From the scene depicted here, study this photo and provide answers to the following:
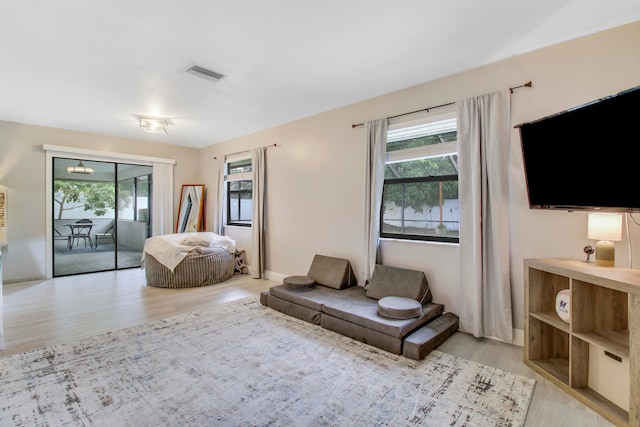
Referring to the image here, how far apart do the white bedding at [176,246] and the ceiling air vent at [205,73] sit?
273 centimetres

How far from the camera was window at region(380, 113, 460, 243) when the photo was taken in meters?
3.13

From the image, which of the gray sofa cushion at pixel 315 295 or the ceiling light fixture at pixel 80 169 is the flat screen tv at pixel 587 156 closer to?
the gray sofa cushion at pixel 315 295

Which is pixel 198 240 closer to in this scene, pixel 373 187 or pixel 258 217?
pixel 258 217

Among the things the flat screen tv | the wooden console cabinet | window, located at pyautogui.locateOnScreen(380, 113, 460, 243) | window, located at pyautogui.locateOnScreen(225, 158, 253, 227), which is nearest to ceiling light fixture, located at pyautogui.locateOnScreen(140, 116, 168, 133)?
window, located at pyautogui.locateOnScreen(225, 158, 253, 227)

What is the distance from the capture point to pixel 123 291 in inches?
169

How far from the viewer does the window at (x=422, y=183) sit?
3.13m

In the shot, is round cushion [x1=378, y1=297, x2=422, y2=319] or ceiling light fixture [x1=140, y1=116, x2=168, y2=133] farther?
ceiling light fixture [x1=140, y1=116, x2=168, y2=133]

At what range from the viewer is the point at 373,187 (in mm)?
3484

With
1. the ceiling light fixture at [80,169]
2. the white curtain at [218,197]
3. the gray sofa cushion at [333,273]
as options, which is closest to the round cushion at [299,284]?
the gray sofa cushion at [333,273]

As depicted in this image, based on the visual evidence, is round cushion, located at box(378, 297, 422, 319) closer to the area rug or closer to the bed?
the area rug

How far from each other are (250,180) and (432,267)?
3.72 meters

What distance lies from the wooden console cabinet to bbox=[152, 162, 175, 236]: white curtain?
20.7 ft

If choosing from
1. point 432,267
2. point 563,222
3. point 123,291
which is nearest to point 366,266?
point 432,267

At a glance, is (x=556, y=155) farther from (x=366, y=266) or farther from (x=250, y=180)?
(x=250, y=180)
